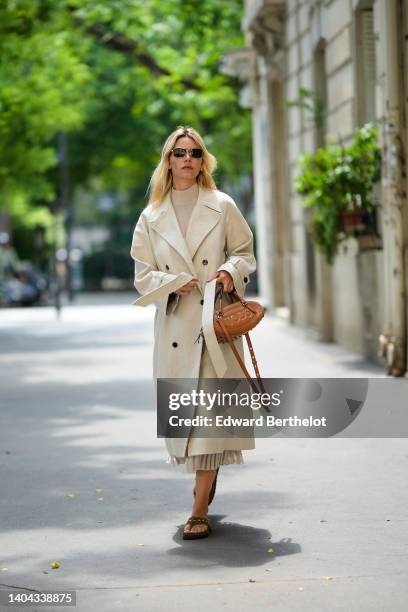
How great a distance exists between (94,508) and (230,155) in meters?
36.0

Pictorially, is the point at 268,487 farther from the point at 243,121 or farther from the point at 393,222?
the point at 243,121

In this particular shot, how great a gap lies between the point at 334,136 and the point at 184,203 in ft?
35.0

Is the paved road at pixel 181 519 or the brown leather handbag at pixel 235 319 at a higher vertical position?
Answer: the brown leather handbag at pixel 235 319

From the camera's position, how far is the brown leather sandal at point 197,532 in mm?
6219

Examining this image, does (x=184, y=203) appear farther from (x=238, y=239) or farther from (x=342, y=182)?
(x=342, y=182)

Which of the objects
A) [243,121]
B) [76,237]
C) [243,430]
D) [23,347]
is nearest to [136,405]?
[243,430]

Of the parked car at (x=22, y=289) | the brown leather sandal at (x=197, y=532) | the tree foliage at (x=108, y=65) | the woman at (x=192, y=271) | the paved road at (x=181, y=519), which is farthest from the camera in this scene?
the parked car at (x=22, y=289)

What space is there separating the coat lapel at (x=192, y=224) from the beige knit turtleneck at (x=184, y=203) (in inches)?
1.8

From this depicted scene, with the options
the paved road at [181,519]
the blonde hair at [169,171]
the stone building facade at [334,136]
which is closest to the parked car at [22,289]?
the stone building facade at [334,136]

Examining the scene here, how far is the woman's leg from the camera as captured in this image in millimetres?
6371

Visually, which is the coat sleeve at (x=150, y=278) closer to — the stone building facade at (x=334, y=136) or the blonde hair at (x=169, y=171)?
the blonde hair at (x=169, y=171)

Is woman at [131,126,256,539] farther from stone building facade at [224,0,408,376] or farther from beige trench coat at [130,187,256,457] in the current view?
stone building facade at [224,0,408,376]

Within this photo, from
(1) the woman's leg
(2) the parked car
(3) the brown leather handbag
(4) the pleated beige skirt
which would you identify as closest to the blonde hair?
(3) the brown leather handbag

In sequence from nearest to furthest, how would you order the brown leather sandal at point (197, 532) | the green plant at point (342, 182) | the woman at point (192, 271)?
the brown leather sandal at point (197, 532), the woman at point (192, 271), the green plant at point (342, 182)
